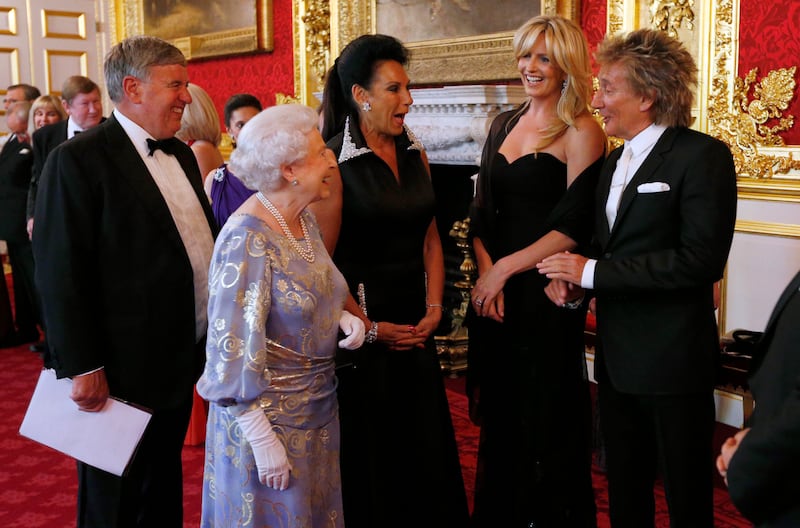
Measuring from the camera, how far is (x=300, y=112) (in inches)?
91.2

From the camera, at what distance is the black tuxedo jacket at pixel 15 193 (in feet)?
21.1

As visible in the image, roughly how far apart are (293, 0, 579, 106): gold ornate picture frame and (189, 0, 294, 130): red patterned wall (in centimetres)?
30

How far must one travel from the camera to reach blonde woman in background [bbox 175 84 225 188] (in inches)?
167

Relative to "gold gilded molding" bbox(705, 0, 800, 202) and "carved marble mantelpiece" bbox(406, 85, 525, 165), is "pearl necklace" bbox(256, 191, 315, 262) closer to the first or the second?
"gold gilded molding" bbox(705, 0, 800, 202)

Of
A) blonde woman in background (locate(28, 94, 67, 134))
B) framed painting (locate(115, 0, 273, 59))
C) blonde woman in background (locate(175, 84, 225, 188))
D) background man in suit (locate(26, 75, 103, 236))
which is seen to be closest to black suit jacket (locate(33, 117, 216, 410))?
blonde woman in background (locate(175, 84, 225, 188))

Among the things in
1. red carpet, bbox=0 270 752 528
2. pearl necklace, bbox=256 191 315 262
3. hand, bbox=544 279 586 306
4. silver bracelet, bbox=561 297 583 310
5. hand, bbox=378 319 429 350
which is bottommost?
red carpet, bbox=0 270 752 528

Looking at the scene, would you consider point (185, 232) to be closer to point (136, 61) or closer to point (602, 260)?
point (136, 61)

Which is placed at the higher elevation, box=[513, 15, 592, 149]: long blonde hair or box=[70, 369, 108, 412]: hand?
box=[513, 15, 592, 149]: long blonde hair

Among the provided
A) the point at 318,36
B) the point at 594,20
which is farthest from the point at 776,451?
the point at 318,36

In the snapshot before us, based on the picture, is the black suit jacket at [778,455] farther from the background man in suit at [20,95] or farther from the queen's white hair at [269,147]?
the background man in suit at [20,95]

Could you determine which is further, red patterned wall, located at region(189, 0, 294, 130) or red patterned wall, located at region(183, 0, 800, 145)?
red patterned wall, located at region(189, 0, 294, 130)

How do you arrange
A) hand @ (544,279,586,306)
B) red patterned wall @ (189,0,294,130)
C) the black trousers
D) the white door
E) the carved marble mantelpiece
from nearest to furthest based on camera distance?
the black trousers
hand @ (544,279,586,306)
the carved marble mantelpiece
red patterned wall @ (189,0,294,130)
the white door

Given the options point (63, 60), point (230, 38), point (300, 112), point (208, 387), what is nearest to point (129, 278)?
point (208, 387)

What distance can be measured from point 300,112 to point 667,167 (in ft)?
3.37
